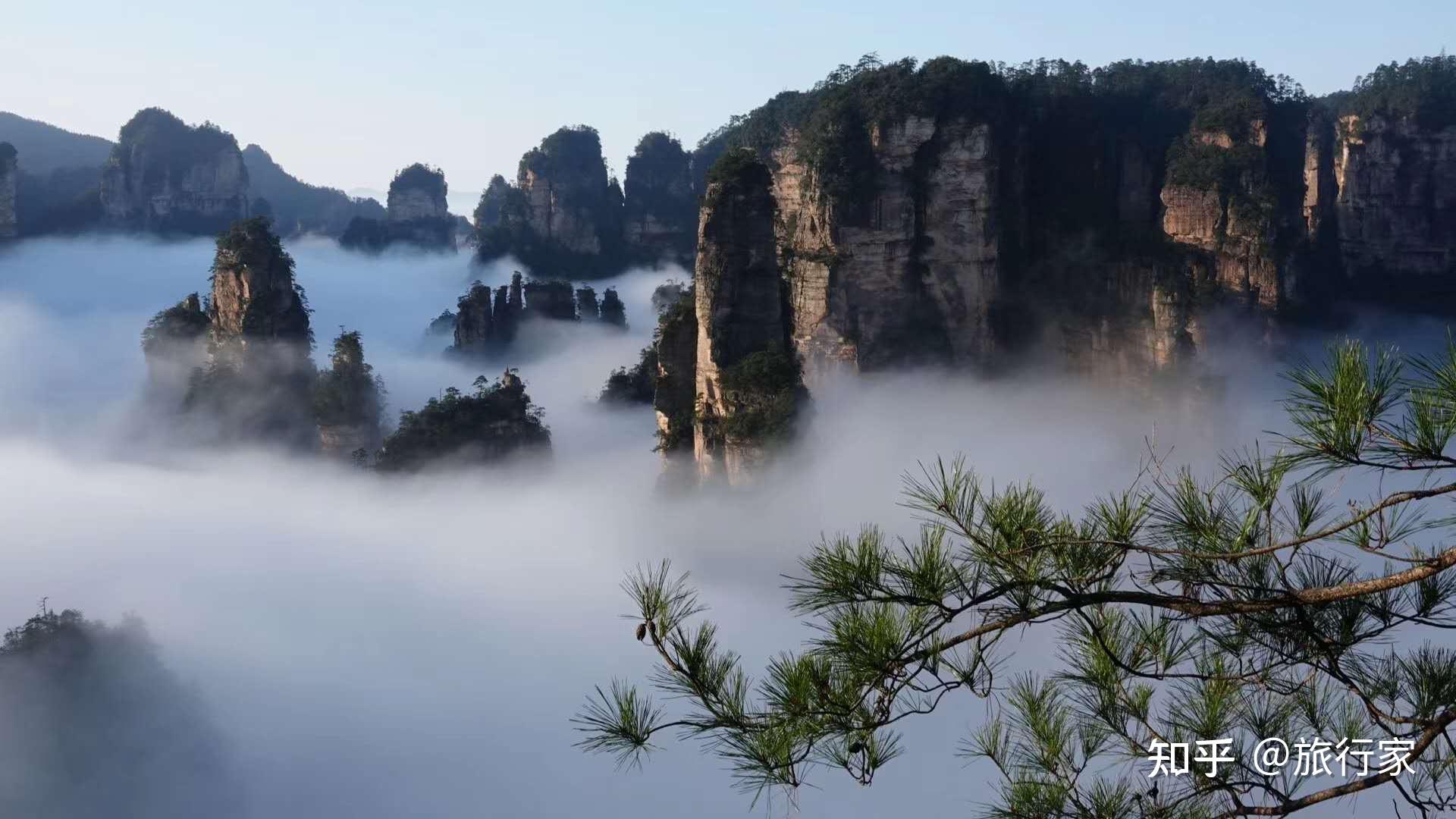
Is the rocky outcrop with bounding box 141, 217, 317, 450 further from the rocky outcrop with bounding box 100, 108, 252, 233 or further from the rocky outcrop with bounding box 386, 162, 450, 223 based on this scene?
the rocky outcrop with bounding box 386, 162, 450, 223

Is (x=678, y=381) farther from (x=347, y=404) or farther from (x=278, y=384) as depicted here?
(x=278, y=384)

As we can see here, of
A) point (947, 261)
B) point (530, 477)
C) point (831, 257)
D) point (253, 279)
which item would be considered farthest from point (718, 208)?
point (253, 279)

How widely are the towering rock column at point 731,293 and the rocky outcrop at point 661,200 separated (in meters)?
39.7

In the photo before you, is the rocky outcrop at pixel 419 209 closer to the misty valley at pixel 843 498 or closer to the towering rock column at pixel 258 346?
the misty valley at pixel 843 498

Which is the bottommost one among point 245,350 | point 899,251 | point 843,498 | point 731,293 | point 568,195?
point 843,498

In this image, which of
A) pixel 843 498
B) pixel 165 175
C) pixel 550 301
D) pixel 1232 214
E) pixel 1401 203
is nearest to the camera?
pixel 843 498

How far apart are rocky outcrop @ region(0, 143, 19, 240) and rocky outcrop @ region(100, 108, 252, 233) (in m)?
5.04

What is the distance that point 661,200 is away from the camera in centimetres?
6272

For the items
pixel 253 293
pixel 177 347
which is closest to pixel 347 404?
pixel 253 293

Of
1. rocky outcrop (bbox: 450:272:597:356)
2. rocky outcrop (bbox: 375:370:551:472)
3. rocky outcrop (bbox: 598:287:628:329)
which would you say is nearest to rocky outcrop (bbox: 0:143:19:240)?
rocky outcrop (bbox: 450:272:597:356)

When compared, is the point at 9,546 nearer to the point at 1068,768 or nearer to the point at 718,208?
the point at 718,208

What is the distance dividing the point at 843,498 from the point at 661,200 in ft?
144

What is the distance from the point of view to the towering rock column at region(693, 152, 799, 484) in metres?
22.6

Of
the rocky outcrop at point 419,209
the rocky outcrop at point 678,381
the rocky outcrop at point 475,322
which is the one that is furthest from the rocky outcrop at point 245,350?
the rocky outcrop at point 419,209
